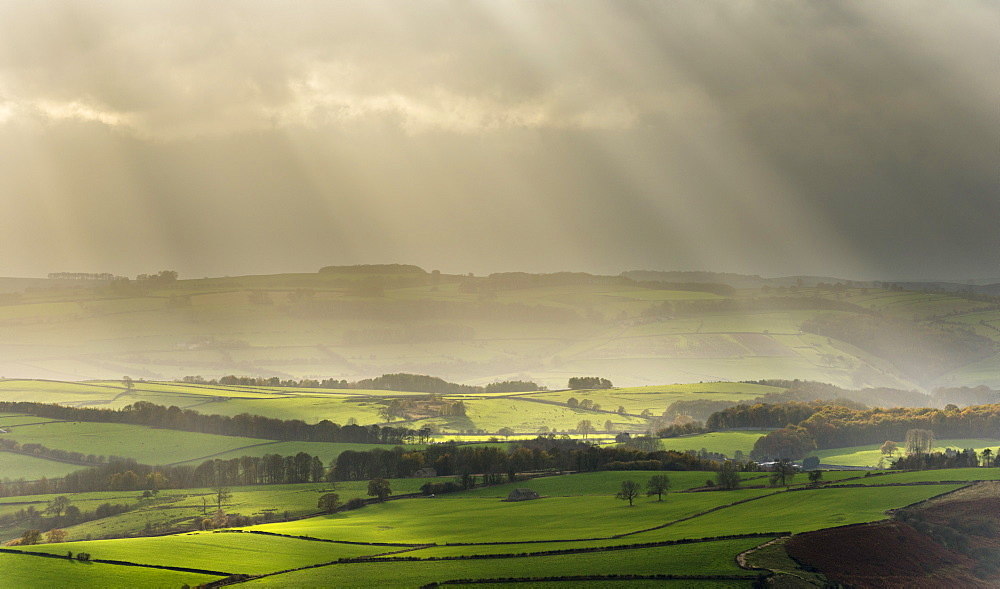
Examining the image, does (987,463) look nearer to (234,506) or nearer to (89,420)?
(234,506)

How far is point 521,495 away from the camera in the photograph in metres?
90.0

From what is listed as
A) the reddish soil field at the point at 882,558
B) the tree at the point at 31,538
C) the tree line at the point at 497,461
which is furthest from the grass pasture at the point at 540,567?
the tree line at the point at 497,461

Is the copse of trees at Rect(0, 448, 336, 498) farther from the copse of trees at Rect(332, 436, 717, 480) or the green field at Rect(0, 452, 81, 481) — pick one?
the copse of trees at Rect(332, 436, 717, 480)

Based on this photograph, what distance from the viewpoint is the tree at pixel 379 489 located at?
3627 inches

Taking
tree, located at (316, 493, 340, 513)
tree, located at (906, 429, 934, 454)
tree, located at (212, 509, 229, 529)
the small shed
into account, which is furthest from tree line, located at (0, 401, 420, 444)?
tree, located at (906, 429, 934, 454)

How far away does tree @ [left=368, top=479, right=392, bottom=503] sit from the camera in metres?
92.1

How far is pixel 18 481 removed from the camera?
331 ft

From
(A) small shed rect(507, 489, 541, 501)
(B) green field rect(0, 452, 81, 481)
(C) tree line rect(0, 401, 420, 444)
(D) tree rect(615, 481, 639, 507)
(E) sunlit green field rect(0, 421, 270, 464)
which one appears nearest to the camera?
(D) tree rect(615, 481, 639, 507)

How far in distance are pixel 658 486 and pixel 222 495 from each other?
4737 cm

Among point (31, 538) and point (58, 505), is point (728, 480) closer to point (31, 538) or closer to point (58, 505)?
point (31, 538)

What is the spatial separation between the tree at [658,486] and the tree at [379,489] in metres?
27.9

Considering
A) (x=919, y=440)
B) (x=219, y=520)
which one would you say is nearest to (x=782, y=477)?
(x=919, y=440)

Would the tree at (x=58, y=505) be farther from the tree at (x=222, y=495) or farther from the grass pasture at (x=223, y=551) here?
the grass pasture at (x=223, y=551)

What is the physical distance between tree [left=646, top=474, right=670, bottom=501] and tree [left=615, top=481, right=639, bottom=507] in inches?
56.7
